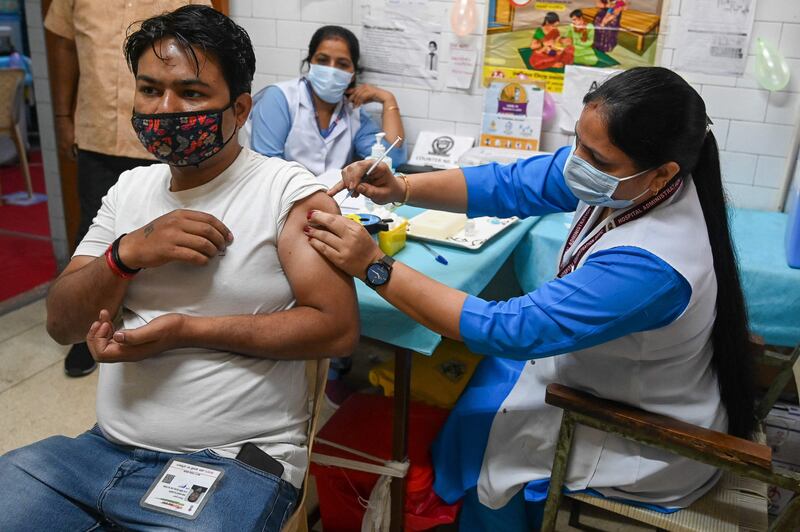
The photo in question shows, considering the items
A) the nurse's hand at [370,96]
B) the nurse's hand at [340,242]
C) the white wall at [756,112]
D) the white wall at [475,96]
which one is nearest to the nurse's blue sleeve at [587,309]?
the nurse's hand at [340,242]

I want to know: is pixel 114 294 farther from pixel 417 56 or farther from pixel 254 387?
pixel 417 56

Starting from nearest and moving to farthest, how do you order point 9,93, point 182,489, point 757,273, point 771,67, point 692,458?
point 182,489 < point 692,458 < point 757,273 < point 771,67 < point 9,93

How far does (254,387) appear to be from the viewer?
1.34m

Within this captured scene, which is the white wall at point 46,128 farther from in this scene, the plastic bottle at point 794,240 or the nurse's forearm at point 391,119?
the plastic bottle at point 794,240

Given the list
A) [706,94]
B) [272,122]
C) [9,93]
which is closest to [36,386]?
[272,122]

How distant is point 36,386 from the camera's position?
2660 mm

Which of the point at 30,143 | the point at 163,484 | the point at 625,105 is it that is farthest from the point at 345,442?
the point at 30,143

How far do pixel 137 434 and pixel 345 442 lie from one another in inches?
24.5

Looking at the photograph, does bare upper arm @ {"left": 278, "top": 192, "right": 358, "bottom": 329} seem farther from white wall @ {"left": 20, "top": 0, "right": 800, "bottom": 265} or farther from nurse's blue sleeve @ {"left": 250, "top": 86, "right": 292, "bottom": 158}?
white wall @ {"left": 20, "top": 0, "right": 800, "bottom": 265}

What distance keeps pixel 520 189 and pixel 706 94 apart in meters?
1.41

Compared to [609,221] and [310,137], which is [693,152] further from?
[310,137]

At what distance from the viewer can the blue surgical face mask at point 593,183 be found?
1347 millimetres

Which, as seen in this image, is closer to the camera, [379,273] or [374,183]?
[379,273]

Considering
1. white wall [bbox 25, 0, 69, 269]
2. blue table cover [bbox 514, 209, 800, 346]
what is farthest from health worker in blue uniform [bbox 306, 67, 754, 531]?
white wall [bbox 25, 0, 69, 269]
